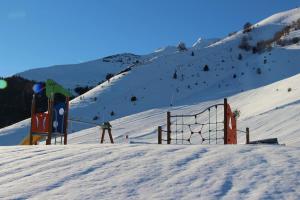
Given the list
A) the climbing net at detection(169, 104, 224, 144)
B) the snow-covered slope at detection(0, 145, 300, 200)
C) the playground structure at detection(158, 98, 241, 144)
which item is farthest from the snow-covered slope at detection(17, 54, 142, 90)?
the snow-covered slope at detection(0, 145, 300, 200)

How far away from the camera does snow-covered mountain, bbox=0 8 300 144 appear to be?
31189 mm

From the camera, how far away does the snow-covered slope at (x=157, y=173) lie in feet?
23.9

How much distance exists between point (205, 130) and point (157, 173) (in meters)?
15.9

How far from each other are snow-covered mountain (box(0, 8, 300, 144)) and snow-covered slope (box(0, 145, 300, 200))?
1126 centimetres

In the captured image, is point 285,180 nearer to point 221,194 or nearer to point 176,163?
point 221,194

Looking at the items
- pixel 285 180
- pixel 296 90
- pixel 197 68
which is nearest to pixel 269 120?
pixel 296 90

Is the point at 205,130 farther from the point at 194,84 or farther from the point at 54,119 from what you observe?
the point at 194,84

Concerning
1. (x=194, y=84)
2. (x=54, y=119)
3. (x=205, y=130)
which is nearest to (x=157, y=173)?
(x=54, y=119)

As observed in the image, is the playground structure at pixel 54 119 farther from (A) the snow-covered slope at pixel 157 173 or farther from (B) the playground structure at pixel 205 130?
(A) the snow-covered slope at pixel 157 173

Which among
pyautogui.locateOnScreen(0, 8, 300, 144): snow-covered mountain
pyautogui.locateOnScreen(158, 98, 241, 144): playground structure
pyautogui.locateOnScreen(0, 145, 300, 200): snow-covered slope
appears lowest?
pyautogui.locateOnScreen(0, 145, 300, 200): snow-covered slope

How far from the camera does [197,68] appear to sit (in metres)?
47.3

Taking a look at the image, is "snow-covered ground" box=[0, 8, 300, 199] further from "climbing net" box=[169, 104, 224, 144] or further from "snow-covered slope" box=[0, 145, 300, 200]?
"climbing net" box=[169, 104, 224, 144]

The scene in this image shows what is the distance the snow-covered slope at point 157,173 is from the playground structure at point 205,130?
5208 millimetres

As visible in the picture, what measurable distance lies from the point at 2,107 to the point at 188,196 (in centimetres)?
3875
